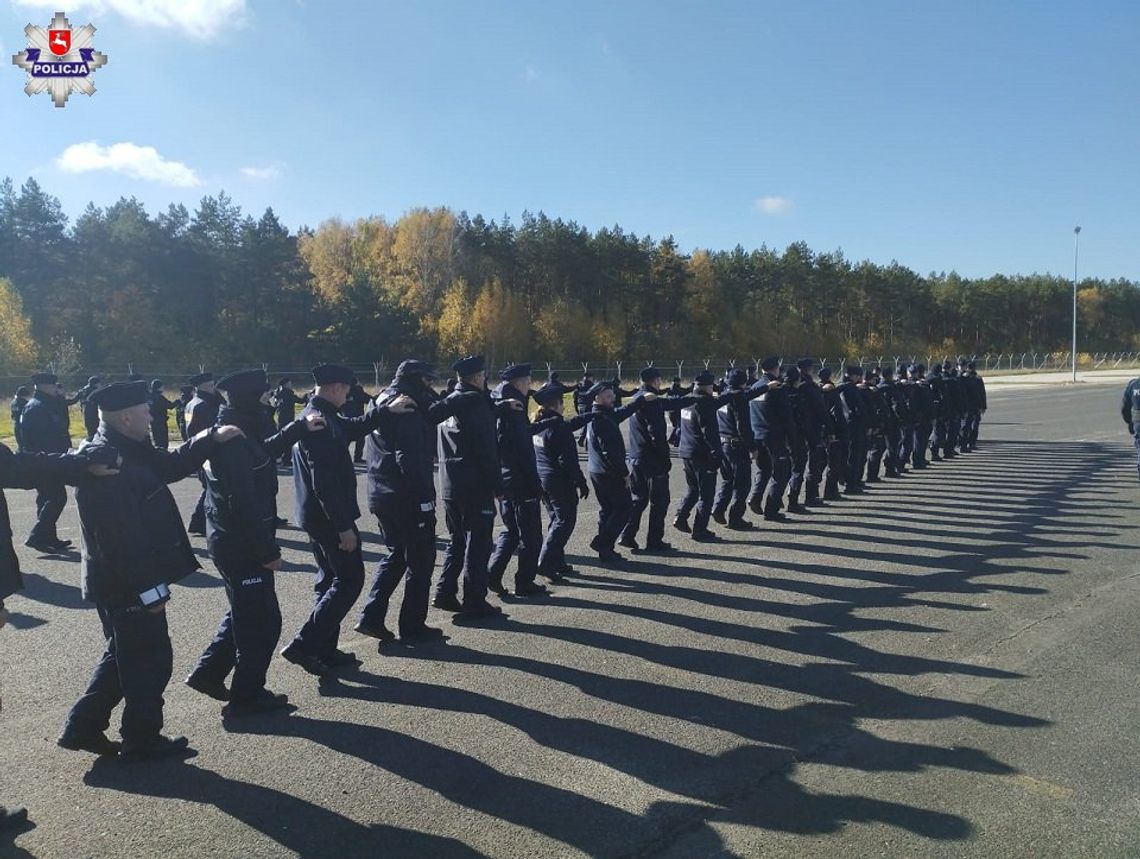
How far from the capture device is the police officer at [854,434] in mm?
13898

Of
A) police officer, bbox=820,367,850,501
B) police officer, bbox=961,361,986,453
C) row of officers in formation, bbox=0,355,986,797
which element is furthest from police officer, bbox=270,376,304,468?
police officer, bbox=961,361,986,453

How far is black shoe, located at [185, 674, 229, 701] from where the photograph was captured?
528 centimetres

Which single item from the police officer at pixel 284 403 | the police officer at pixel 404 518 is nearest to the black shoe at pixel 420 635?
the police officer at pixel 404 518

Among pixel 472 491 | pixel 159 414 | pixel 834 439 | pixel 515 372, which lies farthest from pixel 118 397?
pixel 159 414

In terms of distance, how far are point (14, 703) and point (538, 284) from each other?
66.9 meters

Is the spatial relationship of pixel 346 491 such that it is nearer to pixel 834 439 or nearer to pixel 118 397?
pixel 118 397

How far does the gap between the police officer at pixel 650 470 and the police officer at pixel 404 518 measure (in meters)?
3.61

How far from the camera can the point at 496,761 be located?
4.47 meters

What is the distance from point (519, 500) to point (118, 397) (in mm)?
3980

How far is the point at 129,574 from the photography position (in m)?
4.46

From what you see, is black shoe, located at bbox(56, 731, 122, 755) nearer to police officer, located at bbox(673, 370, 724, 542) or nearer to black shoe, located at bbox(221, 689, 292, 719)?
black shoe, located at bbox(221, 689, 292, 719)

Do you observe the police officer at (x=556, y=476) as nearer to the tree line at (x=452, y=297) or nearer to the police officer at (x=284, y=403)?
the police officer at (x=284, y=403)

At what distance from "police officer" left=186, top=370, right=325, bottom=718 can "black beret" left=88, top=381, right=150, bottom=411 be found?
0.54m

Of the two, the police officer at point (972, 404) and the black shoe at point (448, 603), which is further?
the police officer at point (972, 404)
